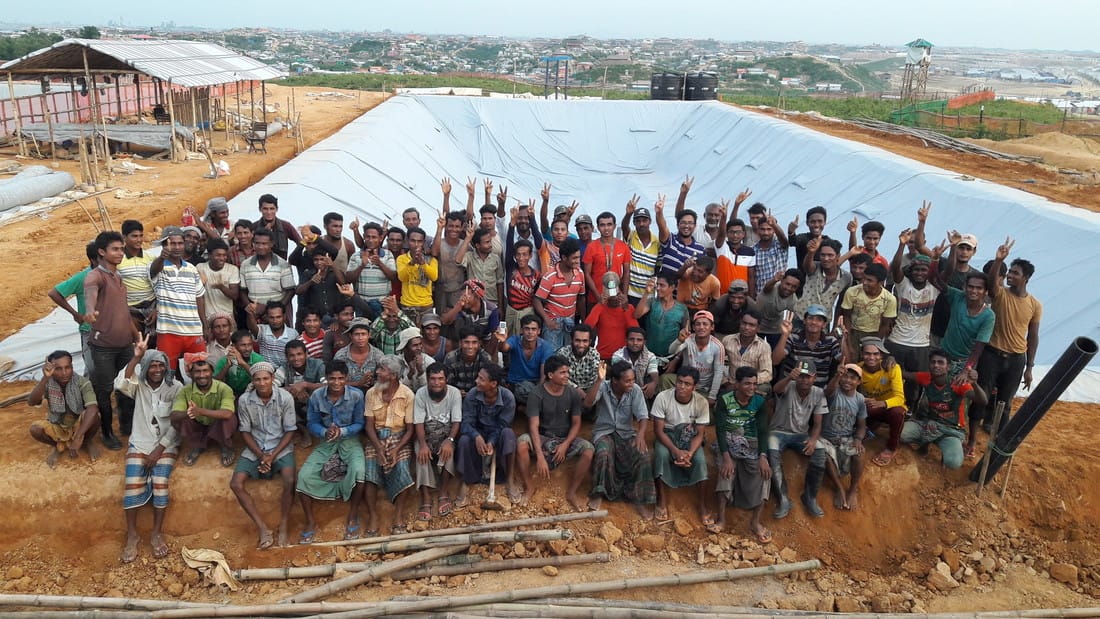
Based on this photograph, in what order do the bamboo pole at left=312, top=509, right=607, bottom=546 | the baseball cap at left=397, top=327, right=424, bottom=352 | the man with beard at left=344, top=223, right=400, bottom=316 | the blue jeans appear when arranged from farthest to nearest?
the man with beard at left=344, top=223, right=400, bottom=316 < the blue jeans < the baseball cap at left=397, top=327, right=424, bottom=352 < the bamboo pole at left=312, top=509, right=607, bottom=546

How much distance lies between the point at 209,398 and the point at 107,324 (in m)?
0.99

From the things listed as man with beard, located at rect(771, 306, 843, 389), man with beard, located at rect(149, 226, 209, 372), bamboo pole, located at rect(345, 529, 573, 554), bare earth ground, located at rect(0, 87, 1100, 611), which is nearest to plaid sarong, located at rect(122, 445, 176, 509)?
bare earth ground, located at rect(0, 87, 1100, 611)

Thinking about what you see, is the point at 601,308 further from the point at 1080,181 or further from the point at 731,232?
the point at 1080,181

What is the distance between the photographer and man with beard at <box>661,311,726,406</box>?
5363 millimetres

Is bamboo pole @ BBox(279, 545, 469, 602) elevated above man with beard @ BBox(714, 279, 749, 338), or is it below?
below

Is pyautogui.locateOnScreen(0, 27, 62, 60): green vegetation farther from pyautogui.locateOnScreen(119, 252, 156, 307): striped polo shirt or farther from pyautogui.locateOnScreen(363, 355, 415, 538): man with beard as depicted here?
pyautogui.locateOnScreen(363, 355, 415, 538): man with beard


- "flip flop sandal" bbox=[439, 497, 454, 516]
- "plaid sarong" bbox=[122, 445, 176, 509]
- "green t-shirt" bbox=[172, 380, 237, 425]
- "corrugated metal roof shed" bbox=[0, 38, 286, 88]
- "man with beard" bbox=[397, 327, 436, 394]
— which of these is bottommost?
"flip flop sandal" bbox=[439, 497, 454, 516]

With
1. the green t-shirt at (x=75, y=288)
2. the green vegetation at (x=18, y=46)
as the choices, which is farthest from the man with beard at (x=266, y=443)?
the green vegetation at (x=18, y=46)

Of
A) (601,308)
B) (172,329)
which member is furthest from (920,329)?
(172,329)

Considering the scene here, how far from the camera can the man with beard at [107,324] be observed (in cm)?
527

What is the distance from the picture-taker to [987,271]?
5.65 m

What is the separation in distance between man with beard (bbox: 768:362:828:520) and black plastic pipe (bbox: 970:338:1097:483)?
48.4 inches

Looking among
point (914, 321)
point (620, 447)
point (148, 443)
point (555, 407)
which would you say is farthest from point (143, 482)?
point (914, 321)

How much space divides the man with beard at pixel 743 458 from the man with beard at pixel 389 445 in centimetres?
220
